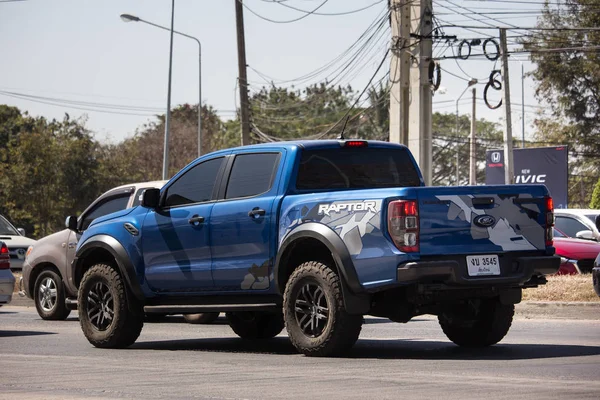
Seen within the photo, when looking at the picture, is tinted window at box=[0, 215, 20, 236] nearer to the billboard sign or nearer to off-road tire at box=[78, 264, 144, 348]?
off-road tire at box=[78, 264, 144, 348]

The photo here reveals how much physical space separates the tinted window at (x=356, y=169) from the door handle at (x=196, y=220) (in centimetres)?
111

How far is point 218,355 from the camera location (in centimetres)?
1120

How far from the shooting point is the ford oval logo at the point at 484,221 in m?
10.1

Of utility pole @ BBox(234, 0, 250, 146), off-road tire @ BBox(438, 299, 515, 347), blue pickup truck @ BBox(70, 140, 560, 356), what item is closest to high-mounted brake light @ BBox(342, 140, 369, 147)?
blue pickup truck @ BBox(70, 140, 560, 356)

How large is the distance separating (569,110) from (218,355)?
175ft

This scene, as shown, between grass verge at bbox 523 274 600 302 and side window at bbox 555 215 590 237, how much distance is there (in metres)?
4.61

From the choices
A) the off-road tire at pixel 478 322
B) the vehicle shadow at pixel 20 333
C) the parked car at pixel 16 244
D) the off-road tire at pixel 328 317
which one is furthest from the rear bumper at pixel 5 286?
the parked car at pixel 16 244

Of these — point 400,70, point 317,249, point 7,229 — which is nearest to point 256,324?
point 317,249

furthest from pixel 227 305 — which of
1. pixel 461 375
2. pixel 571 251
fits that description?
pixel 571 251

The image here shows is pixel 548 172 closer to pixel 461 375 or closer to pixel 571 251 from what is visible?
pixel 571 251

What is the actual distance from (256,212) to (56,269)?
7032 mm

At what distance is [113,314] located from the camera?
1218cm

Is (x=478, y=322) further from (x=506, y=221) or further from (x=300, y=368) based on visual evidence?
(x=300, y=368)

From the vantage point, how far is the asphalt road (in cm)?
805
